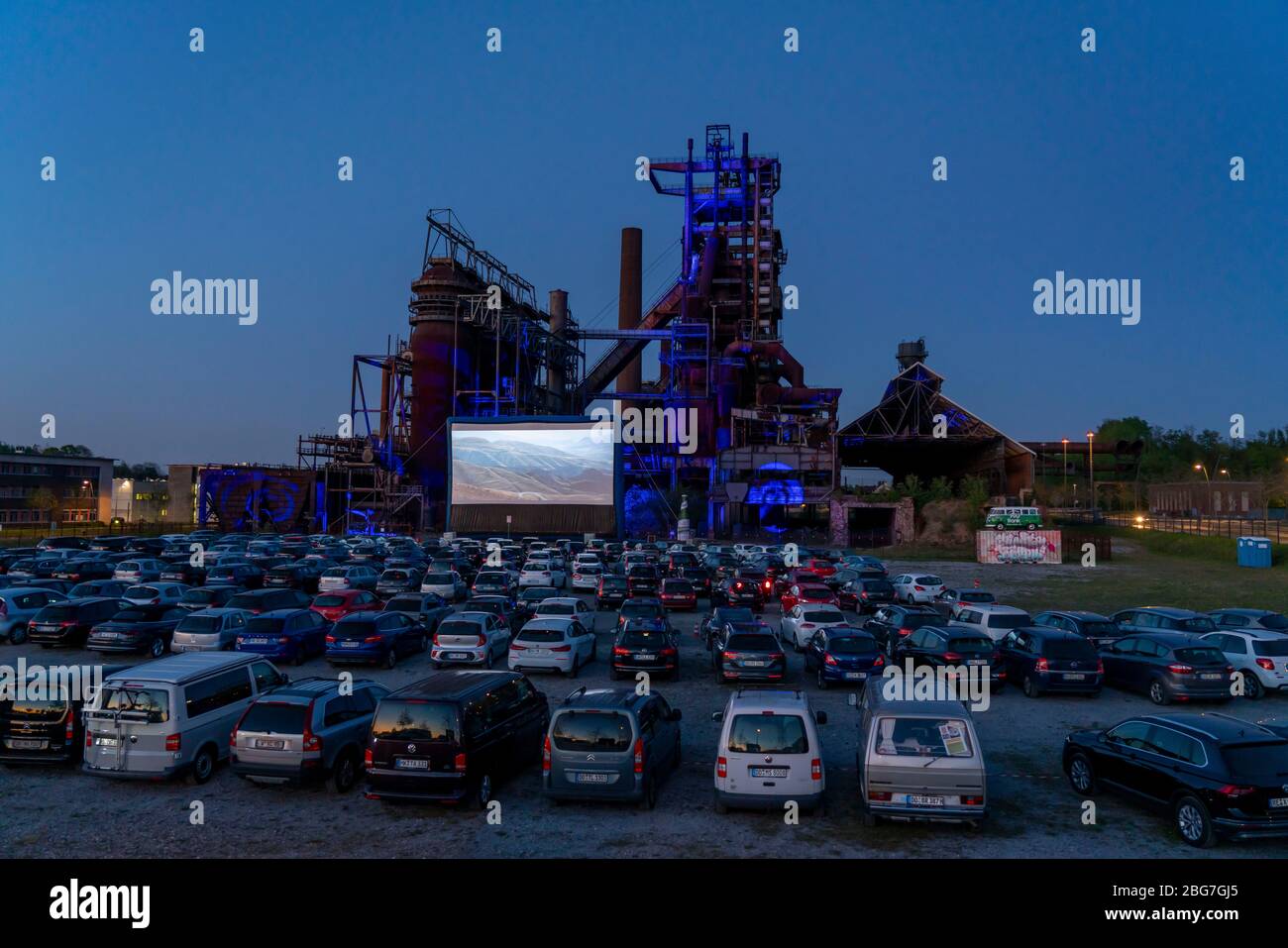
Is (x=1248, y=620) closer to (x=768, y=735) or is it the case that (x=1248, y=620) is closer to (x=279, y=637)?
(x=768, y=735)

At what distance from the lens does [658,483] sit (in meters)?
81.1

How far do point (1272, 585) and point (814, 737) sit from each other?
34.9 metres

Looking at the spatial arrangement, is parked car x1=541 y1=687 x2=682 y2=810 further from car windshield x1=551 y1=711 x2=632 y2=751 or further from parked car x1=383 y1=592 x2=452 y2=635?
parked car x1=383 y1=592 x2=452 y2=635

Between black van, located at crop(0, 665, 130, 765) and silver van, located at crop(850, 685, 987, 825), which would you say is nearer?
silver van, located at crop(850, 685, 987, 825)

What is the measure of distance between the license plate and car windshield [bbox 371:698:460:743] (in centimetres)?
521

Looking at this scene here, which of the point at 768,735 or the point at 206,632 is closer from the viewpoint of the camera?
the point at 768,735

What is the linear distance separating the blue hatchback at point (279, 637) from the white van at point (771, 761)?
1341 cm

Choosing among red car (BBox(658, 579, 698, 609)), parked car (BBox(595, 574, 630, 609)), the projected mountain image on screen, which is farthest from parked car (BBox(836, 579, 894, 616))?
the projected mountain image on screen

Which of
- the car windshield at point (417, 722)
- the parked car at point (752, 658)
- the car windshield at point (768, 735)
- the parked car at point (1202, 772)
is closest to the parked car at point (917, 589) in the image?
the parked car at point (752, 658)

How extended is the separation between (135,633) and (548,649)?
33.8 ft

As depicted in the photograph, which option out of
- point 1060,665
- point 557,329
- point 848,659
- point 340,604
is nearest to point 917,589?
point 1060,665

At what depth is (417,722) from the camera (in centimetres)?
1008

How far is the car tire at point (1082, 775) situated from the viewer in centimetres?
1080

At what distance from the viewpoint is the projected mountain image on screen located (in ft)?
205
